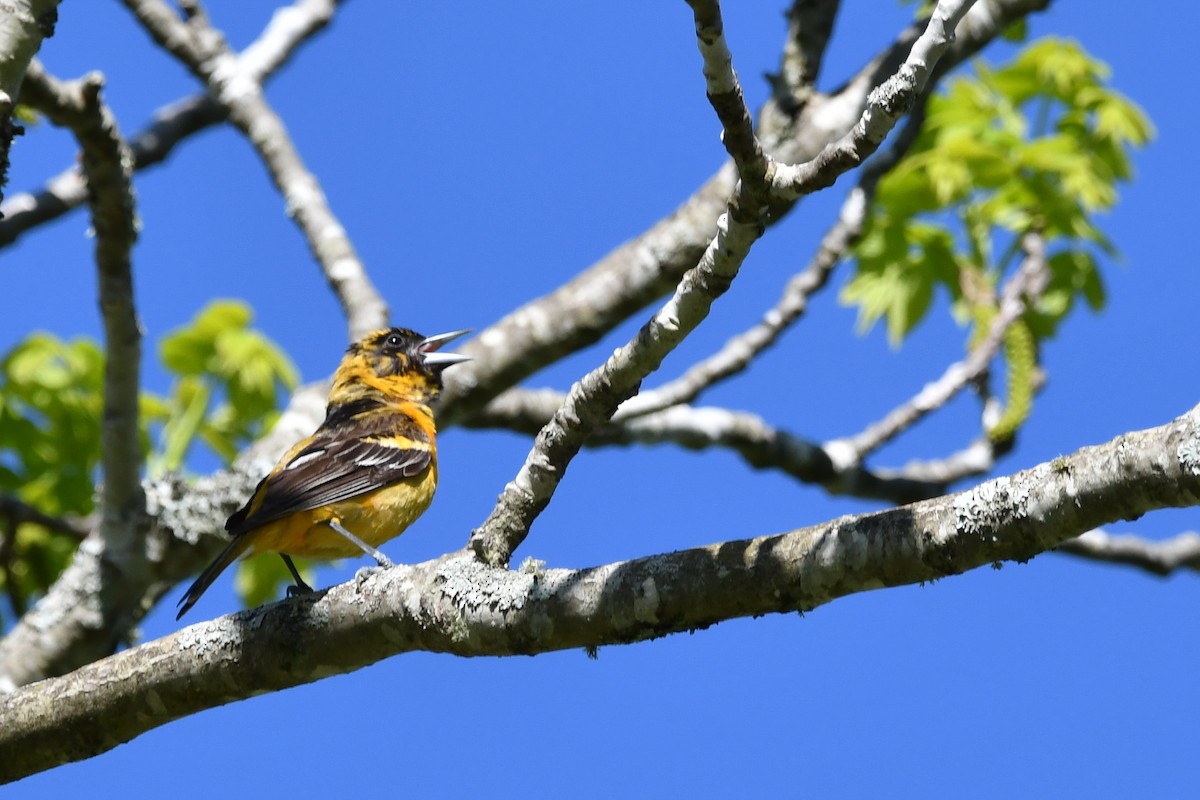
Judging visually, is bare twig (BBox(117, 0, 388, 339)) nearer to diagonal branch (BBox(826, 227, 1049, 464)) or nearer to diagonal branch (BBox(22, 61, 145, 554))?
diagonal branch (BBox(22, 61, 145, 554))

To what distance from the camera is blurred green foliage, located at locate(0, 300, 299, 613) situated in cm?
784

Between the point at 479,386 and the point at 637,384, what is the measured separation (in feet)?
11.4

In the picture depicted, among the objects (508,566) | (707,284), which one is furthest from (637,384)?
(508,566)

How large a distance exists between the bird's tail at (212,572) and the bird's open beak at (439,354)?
1.59m

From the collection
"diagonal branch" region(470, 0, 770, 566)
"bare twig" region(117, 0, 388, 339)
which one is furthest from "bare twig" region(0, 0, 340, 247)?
"diagonal branch" region(470, 0, 770, 566)

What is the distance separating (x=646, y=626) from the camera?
3.54m

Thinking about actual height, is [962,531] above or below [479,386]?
below

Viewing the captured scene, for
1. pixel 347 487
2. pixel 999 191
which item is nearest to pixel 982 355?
pixel 999 191

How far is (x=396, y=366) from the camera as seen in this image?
7.87 m

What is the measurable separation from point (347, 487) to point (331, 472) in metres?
0.10

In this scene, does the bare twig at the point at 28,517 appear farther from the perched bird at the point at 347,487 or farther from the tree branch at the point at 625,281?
the tree branch at the point at 625,281

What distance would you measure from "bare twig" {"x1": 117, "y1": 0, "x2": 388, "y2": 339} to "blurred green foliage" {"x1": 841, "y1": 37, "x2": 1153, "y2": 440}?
309 cm

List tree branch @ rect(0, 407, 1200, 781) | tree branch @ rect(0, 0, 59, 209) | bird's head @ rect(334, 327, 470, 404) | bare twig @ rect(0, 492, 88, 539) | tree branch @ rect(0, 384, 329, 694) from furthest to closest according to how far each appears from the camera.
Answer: bird's head @ rect(334, 327, 470, 404) → bare twig @ rect(0, 492, 88, 539) → tree branch @ rect(0, 384, 329, 694) → tree branch @ rect(0, 0, 59, 209) → tree branch @ rect(0, 407, 1200, 781)

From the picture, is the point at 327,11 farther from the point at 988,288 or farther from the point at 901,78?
the point at 901,78
